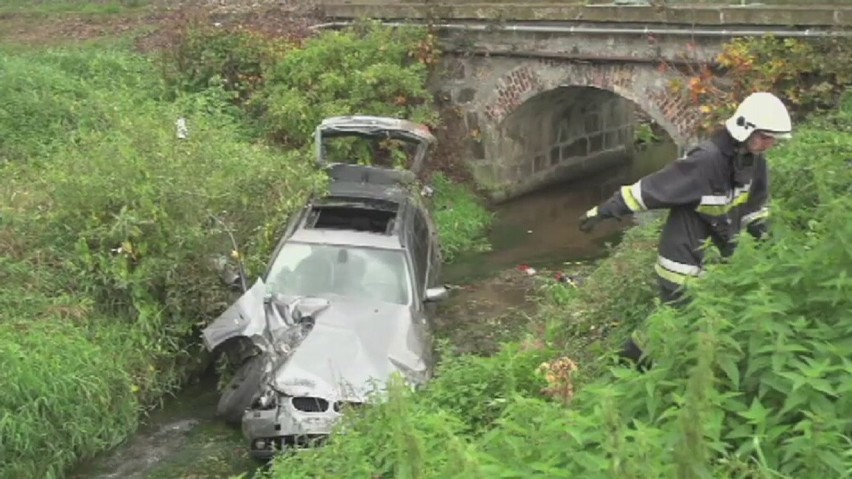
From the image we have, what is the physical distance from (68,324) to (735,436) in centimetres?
616

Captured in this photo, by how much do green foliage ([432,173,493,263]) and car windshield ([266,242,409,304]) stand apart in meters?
4.67

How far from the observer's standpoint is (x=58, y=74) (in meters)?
14.6

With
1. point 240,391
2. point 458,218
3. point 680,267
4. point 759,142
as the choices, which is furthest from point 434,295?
point 458,218

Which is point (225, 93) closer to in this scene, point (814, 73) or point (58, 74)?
point (58, 74)

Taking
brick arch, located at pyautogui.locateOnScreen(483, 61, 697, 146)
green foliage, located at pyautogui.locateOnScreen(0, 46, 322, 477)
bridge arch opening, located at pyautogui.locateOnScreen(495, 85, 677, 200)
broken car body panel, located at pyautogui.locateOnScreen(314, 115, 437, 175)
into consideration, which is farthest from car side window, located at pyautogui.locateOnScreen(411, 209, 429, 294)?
bridge arch opening, located at pyautogui.locateOnScreen(495, 85, 677, 200)

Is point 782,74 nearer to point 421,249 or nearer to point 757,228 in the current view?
point 421,249

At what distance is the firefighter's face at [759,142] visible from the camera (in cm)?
541

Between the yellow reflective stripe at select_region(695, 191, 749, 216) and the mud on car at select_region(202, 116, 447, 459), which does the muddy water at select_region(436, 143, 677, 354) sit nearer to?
the mud on car at select_region(202, 116, 447, 459)

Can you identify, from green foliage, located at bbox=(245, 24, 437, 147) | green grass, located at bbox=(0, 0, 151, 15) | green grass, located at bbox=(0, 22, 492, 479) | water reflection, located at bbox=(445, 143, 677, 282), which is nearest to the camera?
green grass, located at bbox=(0, 22, 492, 479)

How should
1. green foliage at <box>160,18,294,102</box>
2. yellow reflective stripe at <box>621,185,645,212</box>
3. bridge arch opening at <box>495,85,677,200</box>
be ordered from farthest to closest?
bridge arch opening at <box>495,85,677,200</box>, green foliage at <box>160,18,294,102</box>, yellow reflective stripe at <box>621,185,645,212</box>

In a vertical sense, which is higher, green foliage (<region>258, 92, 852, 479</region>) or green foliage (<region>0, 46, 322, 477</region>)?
green foliage (<region>258, 92, 852, 479</region>)

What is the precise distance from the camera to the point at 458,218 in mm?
14227

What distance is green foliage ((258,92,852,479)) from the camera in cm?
333

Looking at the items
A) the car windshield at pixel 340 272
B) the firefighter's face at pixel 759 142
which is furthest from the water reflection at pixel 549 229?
the firefighter's face at pixel 759 142
